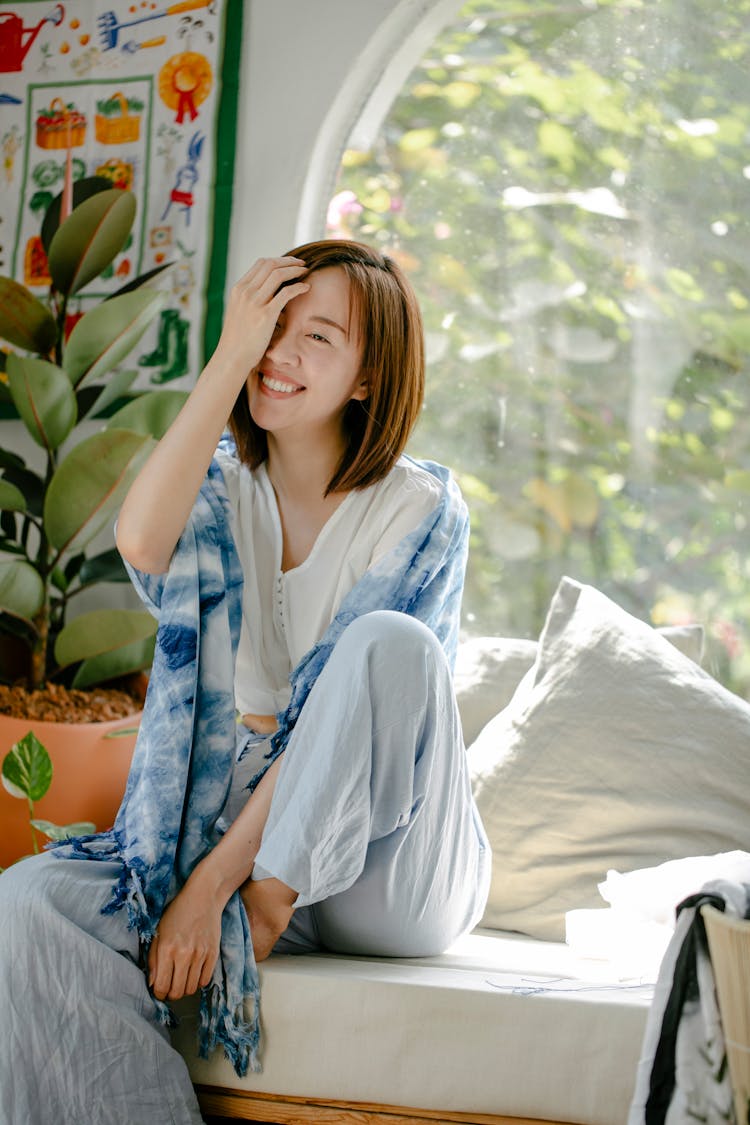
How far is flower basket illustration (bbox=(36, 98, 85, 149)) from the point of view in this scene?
8.57ft

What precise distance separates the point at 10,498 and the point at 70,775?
51 centimetres

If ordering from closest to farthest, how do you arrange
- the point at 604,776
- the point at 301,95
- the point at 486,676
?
1. the point at 604,776
2. the point at 486,676
3. the point at 301,95

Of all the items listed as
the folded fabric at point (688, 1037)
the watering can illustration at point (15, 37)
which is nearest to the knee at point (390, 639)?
the folded fabric at point (688, 1037)

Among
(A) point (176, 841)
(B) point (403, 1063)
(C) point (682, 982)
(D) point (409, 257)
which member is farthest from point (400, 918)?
(D) point (409, 257)

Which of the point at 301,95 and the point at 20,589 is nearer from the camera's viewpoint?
the point at 20,589

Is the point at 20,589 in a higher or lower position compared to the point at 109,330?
lower

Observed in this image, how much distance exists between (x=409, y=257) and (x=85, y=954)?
183 centimetres

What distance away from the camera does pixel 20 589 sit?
2137mm

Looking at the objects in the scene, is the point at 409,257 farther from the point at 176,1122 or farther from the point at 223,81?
the point at 176,1122

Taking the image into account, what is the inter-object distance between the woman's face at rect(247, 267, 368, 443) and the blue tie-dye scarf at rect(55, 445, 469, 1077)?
0.15 meters

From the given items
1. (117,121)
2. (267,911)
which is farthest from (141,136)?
(267,911)

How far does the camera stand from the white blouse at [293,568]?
→ 1.64m

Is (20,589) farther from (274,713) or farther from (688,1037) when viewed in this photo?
(688,1037)

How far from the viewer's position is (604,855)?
5.73 feet
